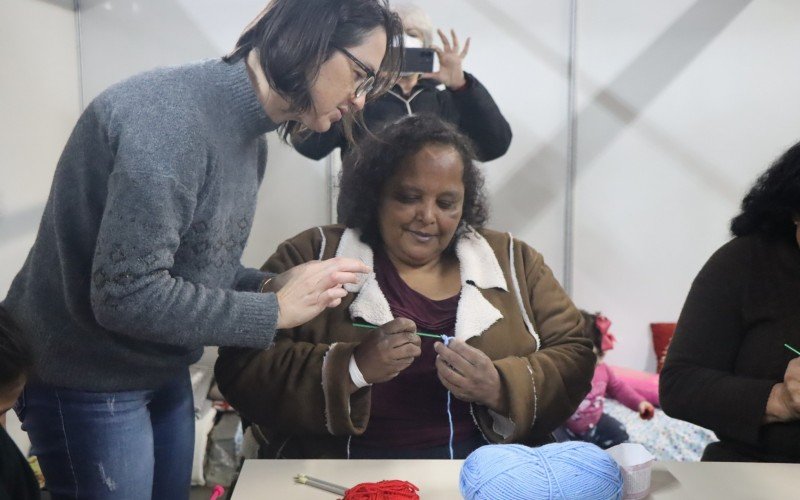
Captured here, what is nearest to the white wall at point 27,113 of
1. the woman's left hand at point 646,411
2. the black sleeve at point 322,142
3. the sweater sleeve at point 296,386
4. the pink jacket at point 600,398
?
the black sleeve at point 322,142

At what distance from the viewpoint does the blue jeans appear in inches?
43.3

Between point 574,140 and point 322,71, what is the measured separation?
6.91ft

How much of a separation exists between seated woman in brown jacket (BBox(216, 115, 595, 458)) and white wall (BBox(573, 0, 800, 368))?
1.45 m

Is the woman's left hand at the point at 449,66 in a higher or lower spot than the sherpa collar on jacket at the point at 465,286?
higher

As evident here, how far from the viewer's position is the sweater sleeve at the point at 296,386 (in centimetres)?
142

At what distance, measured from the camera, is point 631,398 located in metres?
2.72

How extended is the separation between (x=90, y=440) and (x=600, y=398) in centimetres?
193

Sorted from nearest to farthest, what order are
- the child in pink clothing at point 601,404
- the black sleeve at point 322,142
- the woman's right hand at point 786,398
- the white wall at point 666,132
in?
the woman's right hand at point 786,398 → the black sleeve at point 322,142 → the child in pink clothing at point 601,404 → the white wall at point 666,132

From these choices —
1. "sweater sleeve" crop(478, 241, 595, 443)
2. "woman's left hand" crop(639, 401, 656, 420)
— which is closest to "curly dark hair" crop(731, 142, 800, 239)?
"sweater sleeve" crop(478, 241, 595, 443)

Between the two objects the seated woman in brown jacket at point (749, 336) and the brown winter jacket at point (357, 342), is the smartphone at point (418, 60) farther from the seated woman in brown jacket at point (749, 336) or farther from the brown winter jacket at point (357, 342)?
the seated woman in brown jacket at point (749, 336)

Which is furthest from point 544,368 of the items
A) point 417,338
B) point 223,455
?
point 223,455

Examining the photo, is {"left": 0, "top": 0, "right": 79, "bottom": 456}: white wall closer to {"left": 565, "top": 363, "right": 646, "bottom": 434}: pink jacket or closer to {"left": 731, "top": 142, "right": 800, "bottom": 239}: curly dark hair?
{"left": 565, "top": 363, "right": 646, "bottom": 434}: pink jacket

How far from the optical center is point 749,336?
145cm

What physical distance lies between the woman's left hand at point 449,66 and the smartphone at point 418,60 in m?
0.03
